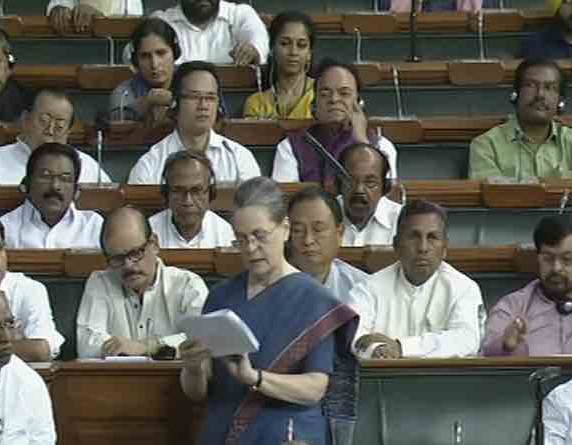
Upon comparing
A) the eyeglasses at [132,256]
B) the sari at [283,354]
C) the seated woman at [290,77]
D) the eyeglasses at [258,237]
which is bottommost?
the sari at [283,354]

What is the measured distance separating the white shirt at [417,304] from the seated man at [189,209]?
876 mm

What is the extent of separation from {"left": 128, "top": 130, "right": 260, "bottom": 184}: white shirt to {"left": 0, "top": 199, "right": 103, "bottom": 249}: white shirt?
0.53 metres

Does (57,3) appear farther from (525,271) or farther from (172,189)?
(525,271)

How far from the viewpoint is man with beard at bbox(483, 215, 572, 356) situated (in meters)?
6.49

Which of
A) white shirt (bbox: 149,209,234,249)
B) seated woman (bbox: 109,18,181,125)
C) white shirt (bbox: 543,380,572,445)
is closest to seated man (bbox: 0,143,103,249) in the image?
white shirt (bbox: 149,209,234,249)

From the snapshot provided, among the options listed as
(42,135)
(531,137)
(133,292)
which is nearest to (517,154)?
(531,137)

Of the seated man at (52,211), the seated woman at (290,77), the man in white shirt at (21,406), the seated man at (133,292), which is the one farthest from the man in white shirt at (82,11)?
the man in white shirt at (21,406)

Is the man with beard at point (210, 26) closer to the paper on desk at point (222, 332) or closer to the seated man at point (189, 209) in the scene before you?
the seated man at point (189, 209)

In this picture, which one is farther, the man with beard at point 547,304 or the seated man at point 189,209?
the seated man at point 189,209

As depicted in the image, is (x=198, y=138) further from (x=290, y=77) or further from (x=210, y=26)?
(x=210, y=26)

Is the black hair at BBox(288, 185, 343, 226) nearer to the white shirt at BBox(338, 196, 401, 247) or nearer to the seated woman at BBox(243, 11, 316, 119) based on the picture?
the white shirt at BBox(338, 196, 401, 247)

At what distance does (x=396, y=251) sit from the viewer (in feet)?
21.8

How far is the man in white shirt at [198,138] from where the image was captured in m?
7.83

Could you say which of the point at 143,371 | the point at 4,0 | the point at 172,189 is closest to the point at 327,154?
the point at 172,189
